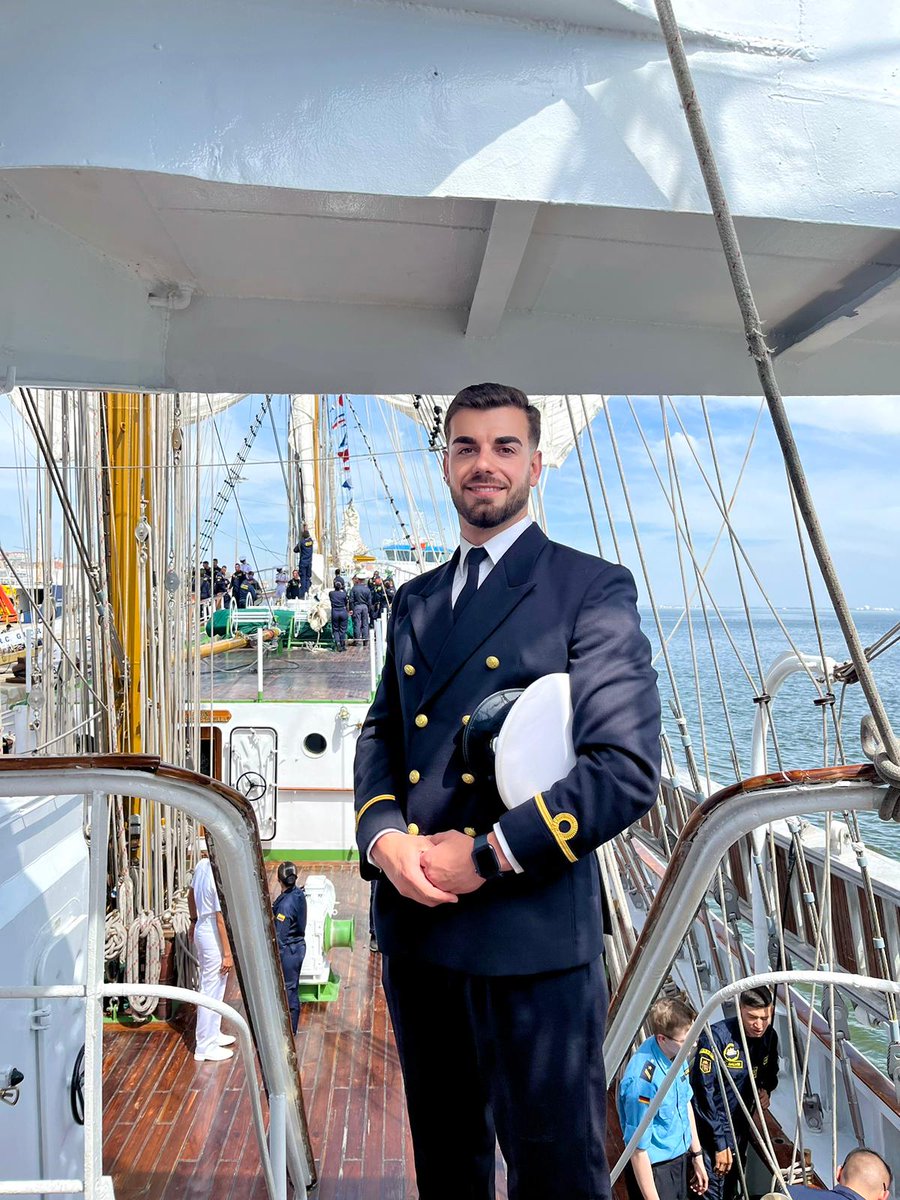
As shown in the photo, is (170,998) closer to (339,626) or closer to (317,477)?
(339,626)

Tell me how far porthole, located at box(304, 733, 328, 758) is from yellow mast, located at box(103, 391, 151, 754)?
322 centimetres

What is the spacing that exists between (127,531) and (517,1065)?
4.37 metres

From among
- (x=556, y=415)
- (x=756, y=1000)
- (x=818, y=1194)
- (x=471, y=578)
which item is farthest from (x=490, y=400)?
(x=556, y=415)

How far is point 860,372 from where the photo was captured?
2.26m

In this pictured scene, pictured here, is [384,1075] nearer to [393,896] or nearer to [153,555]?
[153,555]

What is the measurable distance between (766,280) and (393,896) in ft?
4.73

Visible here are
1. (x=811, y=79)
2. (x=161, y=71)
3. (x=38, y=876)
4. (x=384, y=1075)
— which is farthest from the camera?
(x=384, y=1075)

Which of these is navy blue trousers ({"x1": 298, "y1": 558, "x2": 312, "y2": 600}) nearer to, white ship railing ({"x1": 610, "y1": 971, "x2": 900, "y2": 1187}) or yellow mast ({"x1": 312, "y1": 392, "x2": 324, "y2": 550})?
yellow mast ({"x1": 312, "y1": 392, "x2": 324, "y2": 550})

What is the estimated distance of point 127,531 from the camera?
16.4 feet

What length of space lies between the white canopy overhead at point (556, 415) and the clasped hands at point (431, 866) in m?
1.97

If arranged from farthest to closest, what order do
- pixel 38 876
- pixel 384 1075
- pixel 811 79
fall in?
pixel 384 1075, pixel 38 876, pixel 811 79

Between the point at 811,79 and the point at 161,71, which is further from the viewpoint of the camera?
the point at 811,79

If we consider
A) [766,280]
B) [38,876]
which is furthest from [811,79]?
[38,876]

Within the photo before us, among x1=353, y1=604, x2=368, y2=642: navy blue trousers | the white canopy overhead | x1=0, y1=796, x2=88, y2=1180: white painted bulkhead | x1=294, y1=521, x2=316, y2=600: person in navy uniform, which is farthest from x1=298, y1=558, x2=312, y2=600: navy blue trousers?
x1=0, y1=796, x2=88, y2=1180: white painted bulkhead
